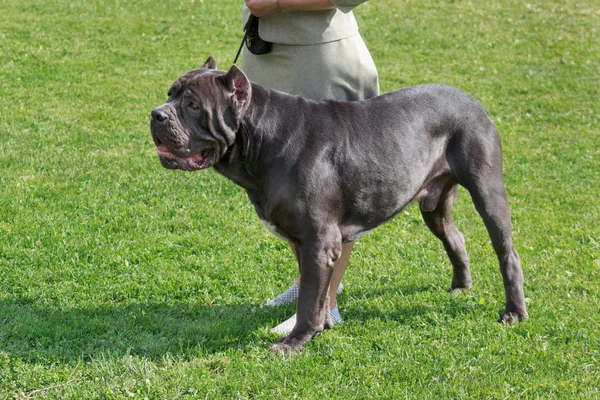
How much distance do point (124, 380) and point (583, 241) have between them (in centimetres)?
422

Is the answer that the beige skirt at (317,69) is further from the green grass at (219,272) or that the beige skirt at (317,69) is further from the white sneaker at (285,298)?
the green grass at (219,272)

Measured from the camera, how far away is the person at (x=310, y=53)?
14.8 ft

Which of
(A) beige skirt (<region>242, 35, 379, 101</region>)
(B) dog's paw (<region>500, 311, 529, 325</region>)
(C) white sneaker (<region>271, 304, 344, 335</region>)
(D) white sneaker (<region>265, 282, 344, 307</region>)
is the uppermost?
(A) beige skirt (<region>242, 35, 379, 101</region>)

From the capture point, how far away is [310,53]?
463 centimetres

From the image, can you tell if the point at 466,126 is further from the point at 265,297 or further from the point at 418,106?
the point at 265,297

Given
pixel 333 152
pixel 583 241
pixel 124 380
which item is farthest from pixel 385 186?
pixel 583 241

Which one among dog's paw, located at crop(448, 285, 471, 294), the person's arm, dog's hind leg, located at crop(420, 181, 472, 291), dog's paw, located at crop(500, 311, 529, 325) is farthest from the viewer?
dog's paw, located at crop(448, 285, 471, 294)

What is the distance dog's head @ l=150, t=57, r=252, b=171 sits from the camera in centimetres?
399

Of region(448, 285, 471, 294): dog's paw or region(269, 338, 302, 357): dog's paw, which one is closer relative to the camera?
region(269, 338, 302, 357): dog's paw

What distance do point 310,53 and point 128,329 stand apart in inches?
82.7

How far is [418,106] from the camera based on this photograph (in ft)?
15.4

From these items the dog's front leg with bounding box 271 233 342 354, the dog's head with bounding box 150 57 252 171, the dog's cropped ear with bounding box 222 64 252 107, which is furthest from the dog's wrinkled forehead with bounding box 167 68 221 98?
the dog's front leg with bounding box 271 233 342 354

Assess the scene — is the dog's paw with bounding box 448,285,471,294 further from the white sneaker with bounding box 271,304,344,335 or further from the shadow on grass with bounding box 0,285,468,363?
the white sneaker with bounding box 271,304,344,335

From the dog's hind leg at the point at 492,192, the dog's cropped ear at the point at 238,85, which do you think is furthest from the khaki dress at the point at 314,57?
the dog's hind leg at the point at 492,192
